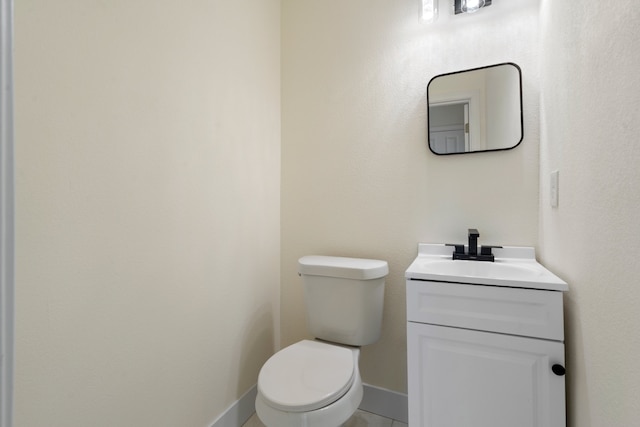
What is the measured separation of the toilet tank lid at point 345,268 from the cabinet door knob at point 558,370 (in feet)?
2.22

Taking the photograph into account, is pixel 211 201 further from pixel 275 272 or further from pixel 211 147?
pixel 275 272

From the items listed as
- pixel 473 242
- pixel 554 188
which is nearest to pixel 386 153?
pixel 473 242

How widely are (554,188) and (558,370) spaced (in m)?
0.62

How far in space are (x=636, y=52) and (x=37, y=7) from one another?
4.49 ft

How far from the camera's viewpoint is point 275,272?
1792 millimetres

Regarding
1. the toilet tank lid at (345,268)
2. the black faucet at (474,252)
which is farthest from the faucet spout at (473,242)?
the toilet tank lid at (345,268)

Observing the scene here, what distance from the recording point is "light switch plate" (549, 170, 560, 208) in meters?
1.06

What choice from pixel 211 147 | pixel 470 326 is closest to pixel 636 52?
pixel 470 326

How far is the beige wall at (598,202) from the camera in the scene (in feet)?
2.02

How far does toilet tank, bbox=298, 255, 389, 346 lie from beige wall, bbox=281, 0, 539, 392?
0.20 metres

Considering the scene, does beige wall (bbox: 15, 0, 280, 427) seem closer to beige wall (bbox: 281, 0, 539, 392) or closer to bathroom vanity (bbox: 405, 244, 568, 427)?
beige wall (bbox: 281, 0, 539, 392)

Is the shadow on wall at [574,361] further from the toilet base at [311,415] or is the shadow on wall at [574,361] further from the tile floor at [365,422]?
the tile floor at [365,422]

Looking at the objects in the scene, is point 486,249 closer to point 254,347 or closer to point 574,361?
point 574,361

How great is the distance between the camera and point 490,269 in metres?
1.25
